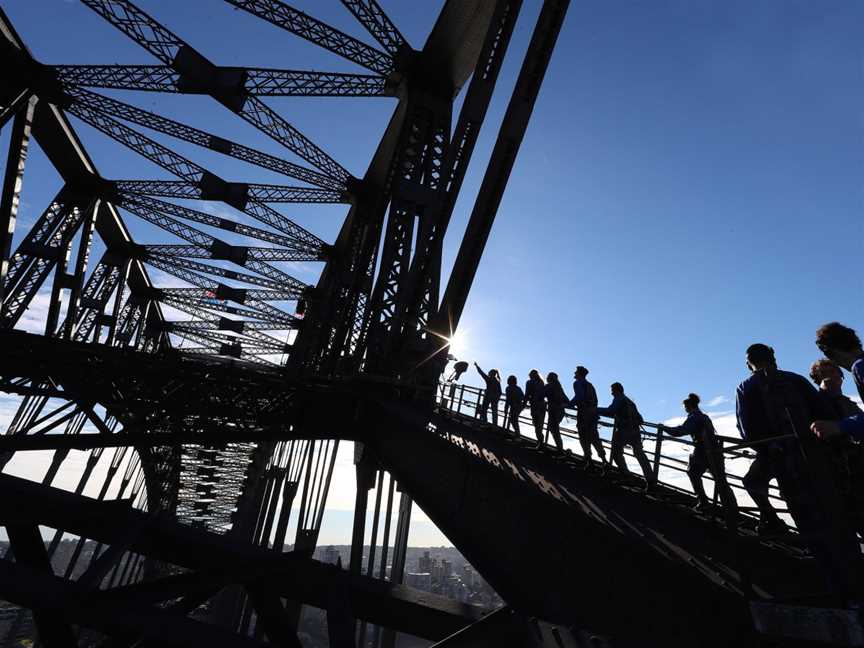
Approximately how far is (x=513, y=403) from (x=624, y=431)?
349 cm

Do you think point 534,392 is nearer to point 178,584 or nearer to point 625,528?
point 625,528

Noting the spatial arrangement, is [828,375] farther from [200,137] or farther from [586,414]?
[200,137]

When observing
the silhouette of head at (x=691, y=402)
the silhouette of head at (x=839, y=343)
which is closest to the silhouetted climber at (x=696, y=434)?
the silhouette of head at (x=691, y=402)

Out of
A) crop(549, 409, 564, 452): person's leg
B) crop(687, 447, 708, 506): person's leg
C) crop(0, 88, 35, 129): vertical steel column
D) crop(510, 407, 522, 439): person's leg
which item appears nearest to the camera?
crop(687, 447, 708, 506): person's leg

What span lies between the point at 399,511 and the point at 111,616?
10.7 m

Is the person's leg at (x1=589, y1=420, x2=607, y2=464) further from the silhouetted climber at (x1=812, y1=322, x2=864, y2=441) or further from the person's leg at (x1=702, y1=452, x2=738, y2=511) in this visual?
the silhouetted climber at (x1=812, y1=322, x2=864, y2=441)

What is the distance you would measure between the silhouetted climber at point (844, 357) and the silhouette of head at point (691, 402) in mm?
3784

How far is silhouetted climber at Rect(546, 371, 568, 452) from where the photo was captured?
8.58 m

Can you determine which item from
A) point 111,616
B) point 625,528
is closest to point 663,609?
point 625,528

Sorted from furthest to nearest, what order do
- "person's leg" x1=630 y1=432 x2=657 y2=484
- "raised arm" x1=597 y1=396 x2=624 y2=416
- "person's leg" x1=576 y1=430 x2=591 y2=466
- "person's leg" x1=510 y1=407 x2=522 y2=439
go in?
"person's leg" x1=510 y1=407 x2=522 y2=439 < "person's leg" x1=576 y1=430 x2=591 y2=466 < "raised arm" x1=597 y1=396 x2=624 y2=416 < "person's leg" x1=630 y1=432 x2=657 y2=484

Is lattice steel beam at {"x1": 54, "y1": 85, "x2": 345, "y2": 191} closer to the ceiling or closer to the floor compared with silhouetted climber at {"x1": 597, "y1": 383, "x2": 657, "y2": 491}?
closer to the ceiling

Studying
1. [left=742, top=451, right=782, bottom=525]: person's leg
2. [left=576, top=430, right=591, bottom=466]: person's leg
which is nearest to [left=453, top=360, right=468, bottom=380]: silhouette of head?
[left=576, top=430, right=591, bottom=466]: person's leg

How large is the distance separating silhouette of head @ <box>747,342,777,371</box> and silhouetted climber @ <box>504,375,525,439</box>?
6533 millimetres

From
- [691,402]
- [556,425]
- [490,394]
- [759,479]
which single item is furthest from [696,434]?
[490,394]
